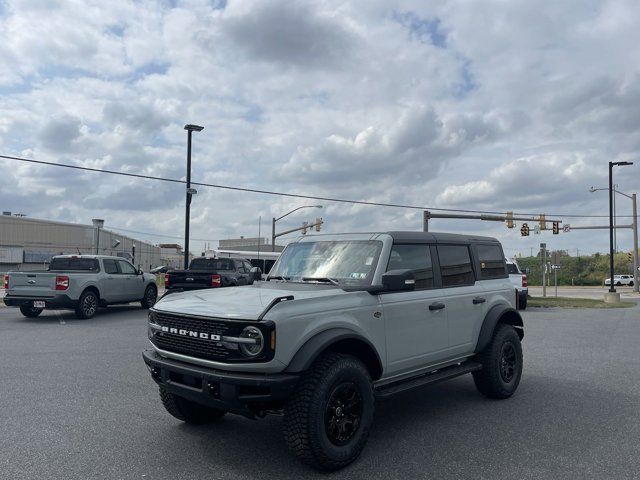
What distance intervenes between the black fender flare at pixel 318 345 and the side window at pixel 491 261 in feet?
8.29

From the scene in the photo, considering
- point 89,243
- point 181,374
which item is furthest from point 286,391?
point 89,243

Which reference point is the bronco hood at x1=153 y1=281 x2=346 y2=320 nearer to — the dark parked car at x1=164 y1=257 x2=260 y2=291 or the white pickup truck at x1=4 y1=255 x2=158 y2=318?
the dark parked car at x1=164 y1=257 x2=260 y2=291

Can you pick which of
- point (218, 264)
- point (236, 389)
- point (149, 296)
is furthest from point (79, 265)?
point (236, 389)

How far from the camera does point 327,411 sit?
4.16 metres

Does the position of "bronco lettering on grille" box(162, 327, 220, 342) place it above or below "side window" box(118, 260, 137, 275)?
below

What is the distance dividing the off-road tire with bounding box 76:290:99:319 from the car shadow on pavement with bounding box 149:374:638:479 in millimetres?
10420

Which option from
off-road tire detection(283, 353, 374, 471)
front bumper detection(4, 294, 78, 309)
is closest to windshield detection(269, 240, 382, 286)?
off-road tire detection(283, 353, 374, 471)

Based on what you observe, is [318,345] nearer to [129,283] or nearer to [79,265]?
[79,265]

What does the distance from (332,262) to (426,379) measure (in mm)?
1453

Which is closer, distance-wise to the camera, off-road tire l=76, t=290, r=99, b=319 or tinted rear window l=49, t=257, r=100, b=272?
off-road tire l=76, t=290, r=99, b=319

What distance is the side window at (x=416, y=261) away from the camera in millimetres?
5312

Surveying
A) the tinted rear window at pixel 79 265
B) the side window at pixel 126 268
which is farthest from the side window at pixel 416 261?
the side window at pixel 126 268

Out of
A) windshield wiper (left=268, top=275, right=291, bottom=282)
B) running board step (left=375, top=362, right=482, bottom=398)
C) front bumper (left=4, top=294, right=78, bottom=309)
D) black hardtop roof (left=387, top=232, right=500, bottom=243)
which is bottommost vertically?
front bumper (left=4, top=294, right=78, bottom=309)

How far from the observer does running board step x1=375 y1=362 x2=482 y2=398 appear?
4.76 metres
